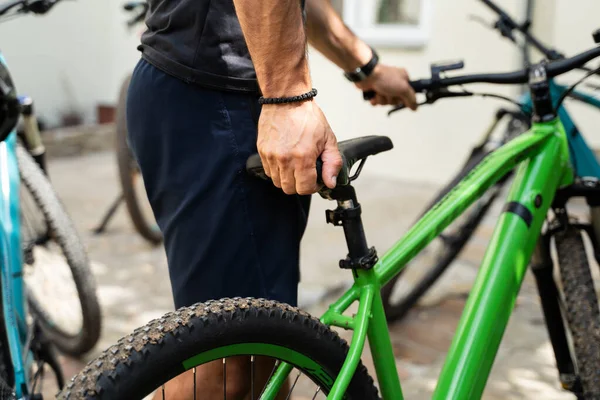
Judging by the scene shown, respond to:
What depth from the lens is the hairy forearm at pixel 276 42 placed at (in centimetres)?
121

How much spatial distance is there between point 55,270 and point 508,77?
207 centimetres

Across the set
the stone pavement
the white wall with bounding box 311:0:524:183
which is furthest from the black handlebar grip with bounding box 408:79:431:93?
the white wall with bounding box 311:0:524:183

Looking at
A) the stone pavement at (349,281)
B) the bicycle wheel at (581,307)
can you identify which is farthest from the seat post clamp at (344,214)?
the stone pavement at (349,281)

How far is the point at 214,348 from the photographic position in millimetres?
1173

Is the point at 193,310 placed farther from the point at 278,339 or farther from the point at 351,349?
the point at 351,349

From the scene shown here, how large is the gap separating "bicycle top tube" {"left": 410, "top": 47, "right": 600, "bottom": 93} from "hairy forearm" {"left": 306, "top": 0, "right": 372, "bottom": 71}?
198 millimetres

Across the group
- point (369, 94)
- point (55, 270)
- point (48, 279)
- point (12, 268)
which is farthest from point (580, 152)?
point (48, 279)

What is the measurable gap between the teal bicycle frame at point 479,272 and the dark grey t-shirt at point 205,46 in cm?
48

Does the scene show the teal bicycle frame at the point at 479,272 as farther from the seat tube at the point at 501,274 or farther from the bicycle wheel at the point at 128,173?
the bicycle wheel at the point at 128,173

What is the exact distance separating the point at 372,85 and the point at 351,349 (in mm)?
919

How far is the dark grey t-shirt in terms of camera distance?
135 centimetres

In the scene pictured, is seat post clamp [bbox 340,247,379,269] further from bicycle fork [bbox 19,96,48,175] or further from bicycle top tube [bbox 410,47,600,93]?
bicycle fork [bbox 19,96,48,175]

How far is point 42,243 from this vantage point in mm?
2625

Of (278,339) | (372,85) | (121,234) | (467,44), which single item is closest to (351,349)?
(278,339)
